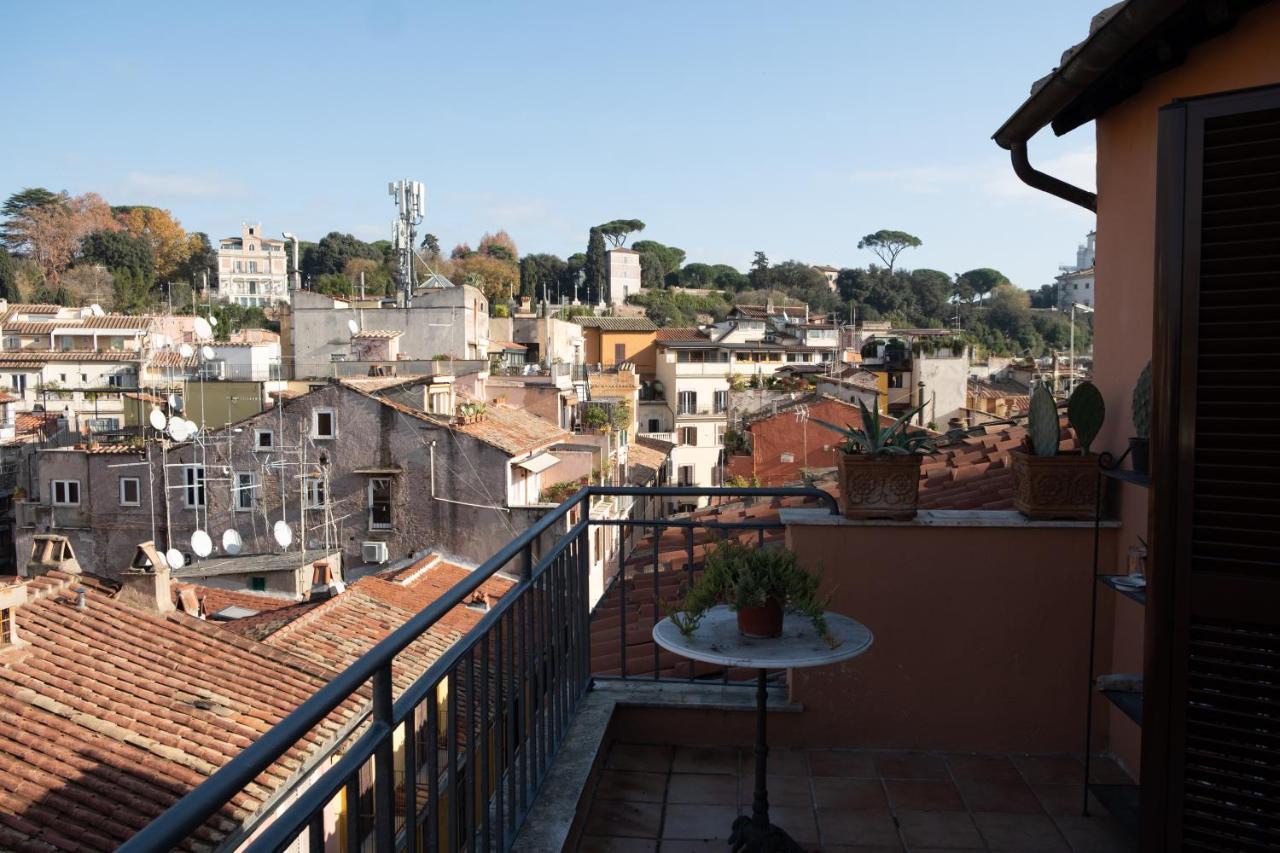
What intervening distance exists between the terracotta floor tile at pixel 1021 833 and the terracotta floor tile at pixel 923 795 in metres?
0.10

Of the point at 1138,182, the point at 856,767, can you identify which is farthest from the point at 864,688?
the point at 1138,182

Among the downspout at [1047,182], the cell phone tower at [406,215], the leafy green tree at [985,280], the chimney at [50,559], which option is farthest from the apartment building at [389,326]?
the leafy green tree at [985,280]

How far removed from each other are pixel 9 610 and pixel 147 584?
2.75m

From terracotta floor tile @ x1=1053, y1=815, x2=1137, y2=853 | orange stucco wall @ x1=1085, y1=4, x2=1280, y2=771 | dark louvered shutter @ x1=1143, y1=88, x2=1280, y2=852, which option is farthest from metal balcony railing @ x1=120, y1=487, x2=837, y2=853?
dark louvered shutter @ x1=1143, y1=88, x2=1280, y2=852

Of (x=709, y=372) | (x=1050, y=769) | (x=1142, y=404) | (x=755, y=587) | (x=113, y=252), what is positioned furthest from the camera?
(x=113, y=252)

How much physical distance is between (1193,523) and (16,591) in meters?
7.58

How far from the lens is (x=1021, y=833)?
292 cm

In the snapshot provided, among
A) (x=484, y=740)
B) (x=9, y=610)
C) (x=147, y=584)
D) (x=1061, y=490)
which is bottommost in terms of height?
(x=147, y=584)

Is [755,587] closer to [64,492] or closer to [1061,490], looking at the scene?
[1061,490]

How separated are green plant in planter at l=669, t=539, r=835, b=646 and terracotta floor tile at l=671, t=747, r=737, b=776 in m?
0.83

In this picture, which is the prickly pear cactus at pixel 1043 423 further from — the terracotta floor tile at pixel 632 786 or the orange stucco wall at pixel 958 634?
the terracotta floor tile at pixel 632 786

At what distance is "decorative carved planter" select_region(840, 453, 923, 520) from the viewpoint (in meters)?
3.37

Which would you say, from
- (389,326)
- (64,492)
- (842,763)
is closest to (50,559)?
(64,492)

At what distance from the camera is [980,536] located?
343cm
